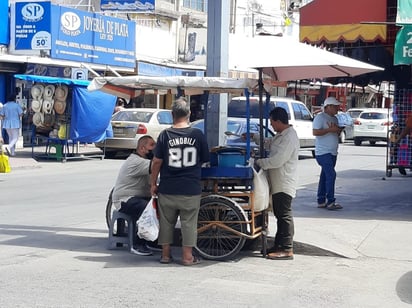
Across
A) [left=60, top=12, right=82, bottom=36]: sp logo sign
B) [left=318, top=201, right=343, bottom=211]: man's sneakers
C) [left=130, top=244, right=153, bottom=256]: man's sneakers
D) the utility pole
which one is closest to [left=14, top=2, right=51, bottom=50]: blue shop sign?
[left=60, top=12, right=82, bottom=36]: sp logo sign

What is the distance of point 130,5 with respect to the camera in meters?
27.2

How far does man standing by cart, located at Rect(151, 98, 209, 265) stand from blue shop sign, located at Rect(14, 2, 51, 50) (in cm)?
1735

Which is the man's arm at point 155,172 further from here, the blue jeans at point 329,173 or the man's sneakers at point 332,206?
the man's sneakers at point 332,206

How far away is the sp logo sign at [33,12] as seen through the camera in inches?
953

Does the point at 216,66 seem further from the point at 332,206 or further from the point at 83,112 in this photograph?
the point at 83,112

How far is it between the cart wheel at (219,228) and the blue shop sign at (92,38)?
17.6 m

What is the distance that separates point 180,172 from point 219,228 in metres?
0.88

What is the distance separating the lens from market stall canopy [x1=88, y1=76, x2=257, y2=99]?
8359 millimetres

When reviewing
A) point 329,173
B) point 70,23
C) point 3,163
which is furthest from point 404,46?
point 70,23

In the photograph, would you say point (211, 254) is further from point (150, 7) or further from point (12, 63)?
point (150, 7)

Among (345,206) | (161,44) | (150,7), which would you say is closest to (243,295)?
(345,206)

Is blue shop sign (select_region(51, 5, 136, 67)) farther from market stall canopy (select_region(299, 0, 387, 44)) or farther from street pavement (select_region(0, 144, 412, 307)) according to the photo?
street pavement (select_region(0, 144, 412, 307))

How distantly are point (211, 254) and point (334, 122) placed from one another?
457 cm

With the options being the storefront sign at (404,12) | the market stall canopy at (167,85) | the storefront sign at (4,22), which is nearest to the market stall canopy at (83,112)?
the storefront sign at (4,22)
